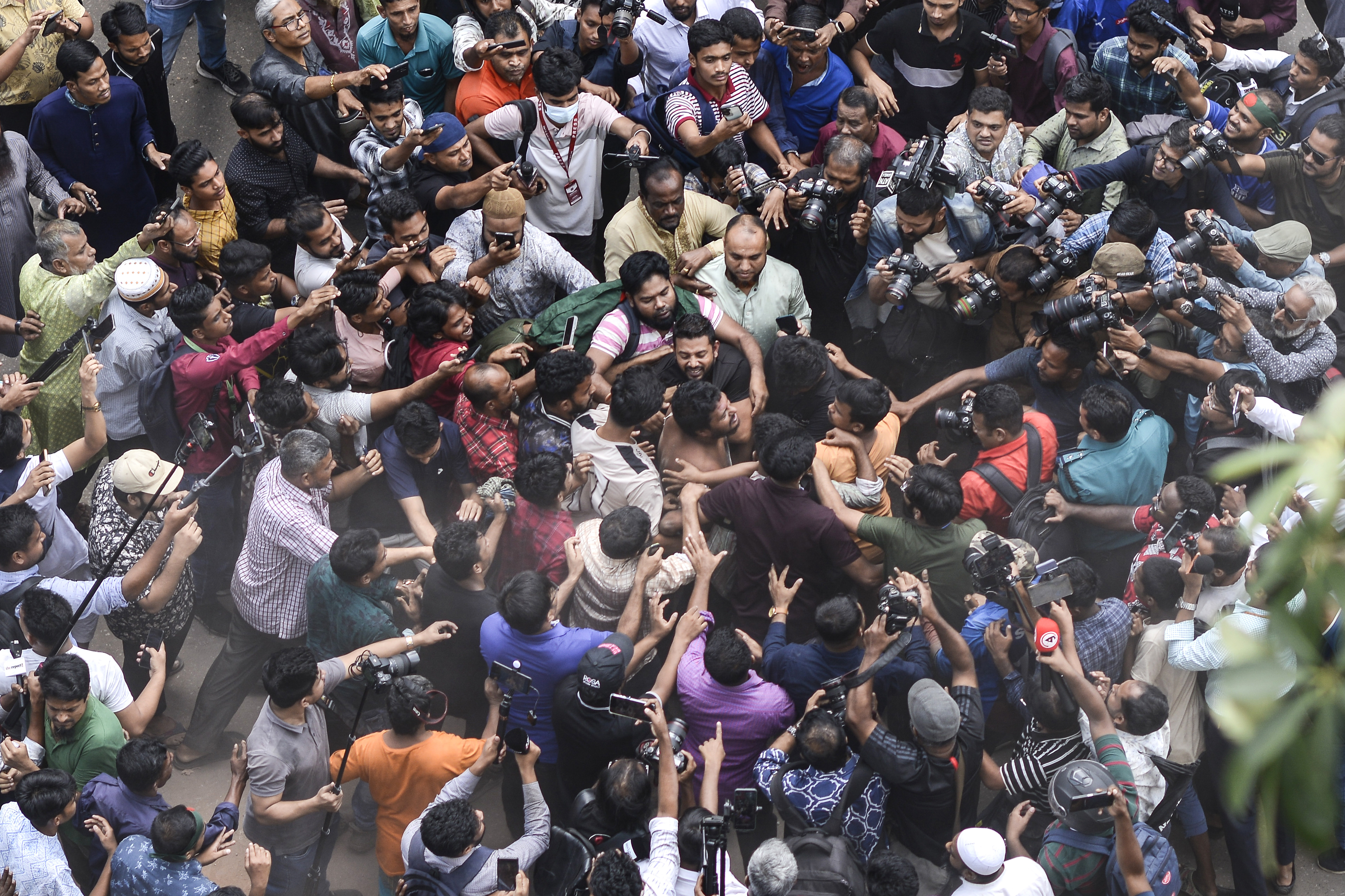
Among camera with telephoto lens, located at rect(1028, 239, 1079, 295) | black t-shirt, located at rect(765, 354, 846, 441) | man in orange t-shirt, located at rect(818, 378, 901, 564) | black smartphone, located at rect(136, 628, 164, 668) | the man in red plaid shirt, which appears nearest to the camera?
black smartphone, located at rect(136, 628, 164, 668)

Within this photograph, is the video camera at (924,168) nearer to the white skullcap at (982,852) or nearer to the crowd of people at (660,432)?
the crowd of people at (660,432)

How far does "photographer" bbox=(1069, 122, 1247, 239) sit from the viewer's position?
538 cm

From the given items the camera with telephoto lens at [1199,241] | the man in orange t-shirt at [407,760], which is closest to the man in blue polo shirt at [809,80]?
the camera with telephoto lens at [1199,241]

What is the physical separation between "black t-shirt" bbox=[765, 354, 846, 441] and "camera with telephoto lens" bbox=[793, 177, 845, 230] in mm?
764

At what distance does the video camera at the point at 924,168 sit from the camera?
5215mm

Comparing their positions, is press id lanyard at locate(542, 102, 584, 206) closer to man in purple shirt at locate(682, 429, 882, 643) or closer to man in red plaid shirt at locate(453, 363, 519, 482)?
man in red plaid shirt at locate(453, 363, 519, 482)

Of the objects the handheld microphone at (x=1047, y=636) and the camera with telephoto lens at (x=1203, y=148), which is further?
the camera with telephoto lens at (x=1203, y=148)

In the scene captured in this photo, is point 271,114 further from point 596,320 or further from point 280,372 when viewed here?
point 596,320

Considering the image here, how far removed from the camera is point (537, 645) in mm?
4008

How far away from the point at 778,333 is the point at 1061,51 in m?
2.30

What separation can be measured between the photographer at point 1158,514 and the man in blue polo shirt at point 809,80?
8.48 ft

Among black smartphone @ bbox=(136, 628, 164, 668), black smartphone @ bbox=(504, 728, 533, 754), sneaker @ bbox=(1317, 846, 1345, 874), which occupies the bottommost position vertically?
sneaker @ bbox=(1317, 846, 1345, 874)

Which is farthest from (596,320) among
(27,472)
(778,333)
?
(27,472)

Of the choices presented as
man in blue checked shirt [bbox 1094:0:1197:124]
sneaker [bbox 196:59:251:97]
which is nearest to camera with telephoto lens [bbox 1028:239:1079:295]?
man in blue checked shirt [bbox 1094:0:1197:124]
